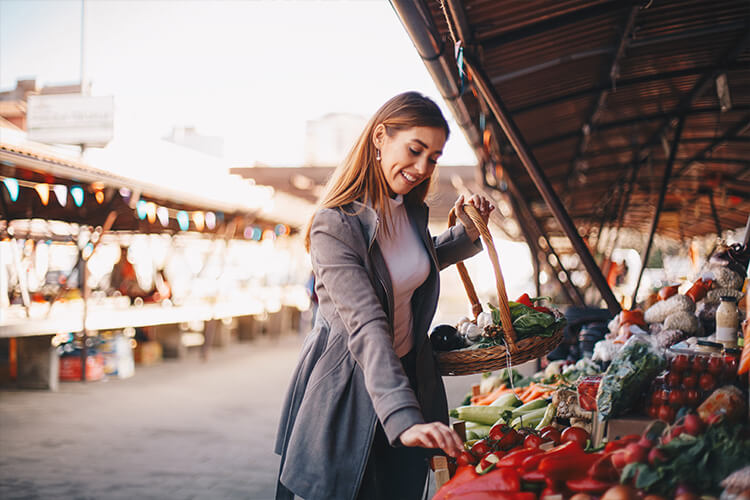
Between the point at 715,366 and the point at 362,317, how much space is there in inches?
44.0

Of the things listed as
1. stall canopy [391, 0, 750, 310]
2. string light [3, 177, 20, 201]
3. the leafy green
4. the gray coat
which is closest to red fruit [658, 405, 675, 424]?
the leafy green

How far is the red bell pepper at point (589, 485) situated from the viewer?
59.2 inches

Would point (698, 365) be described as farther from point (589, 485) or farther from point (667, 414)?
point (589, 485)

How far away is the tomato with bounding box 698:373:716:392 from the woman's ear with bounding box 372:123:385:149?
119cm

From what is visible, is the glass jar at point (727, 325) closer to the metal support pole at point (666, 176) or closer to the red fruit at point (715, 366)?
the red fruit at point (715, 366)

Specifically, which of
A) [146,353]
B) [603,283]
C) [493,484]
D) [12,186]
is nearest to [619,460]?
[493,484]

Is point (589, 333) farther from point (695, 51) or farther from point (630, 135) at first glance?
point (630, 135)

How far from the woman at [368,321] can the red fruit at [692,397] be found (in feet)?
2.39

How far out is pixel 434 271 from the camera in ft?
6.70

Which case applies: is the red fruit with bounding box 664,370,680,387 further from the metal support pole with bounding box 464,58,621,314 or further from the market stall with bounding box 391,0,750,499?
the metal support pole with bounding box 464,58,621,314

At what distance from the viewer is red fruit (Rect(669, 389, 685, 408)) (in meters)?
1.88

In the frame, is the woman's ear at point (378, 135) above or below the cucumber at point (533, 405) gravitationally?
above

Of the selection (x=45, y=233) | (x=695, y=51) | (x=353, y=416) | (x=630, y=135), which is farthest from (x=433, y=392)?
(x=45, y=233)

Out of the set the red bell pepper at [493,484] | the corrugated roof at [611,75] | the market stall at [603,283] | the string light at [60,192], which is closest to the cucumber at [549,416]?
the market stall at [603,283]
